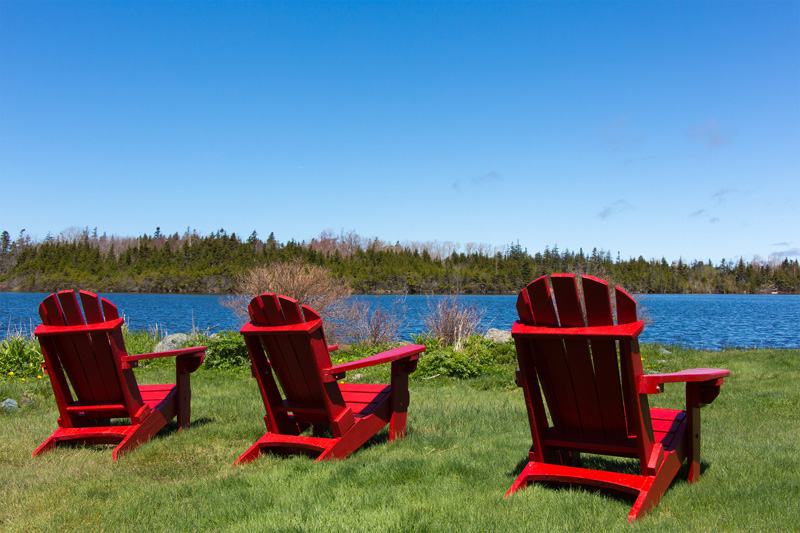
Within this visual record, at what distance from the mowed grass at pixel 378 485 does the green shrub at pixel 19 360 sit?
3.25 meters

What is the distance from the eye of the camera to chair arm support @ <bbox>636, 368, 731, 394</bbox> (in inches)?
108

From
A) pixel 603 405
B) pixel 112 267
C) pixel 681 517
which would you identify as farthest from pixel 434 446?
pixel 112 267

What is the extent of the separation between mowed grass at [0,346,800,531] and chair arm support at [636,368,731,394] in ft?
1.91

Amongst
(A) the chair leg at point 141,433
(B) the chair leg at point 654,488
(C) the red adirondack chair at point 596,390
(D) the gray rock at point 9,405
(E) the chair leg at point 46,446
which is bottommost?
(D) the gray rock at point 9,405

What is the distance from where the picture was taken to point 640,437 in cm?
282

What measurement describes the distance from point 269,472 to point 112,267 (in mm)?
83436

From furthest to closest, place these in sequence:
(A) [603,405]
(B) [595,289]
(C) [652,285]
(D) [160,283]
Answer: (C) [652,285]
(D) [160,283]
(A) [603,405]
(B) [595,289]

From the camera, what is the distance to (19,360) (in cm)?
854

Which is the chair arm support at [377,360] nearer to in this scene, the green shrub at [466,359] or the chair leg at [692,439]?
the chair leg at [692,439]

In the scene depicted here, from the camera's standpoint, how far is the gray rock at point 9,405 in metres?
5.98

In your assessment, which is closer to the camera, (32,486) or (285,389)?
(32,486)

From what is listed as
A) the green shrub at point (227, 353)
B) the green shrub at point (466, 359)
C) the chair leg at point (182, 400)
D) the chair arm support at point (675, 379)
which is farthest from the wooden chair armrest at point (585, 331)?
the green shrub at point (227, 353)

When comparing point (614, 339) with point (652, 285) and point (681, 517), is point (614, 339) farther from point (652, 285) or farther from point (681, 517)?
point (652, 285)

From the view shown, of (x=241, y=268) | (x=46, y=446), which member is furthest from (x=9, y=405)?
(x=241, y=268)
